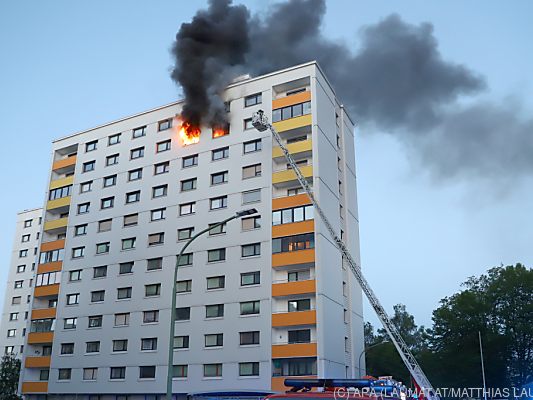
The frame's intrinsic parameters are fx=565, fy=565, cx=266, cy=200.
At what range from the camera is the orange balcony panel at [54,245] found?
5203 cm

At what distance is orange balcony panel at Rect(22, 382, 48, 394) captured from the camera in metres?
47.8

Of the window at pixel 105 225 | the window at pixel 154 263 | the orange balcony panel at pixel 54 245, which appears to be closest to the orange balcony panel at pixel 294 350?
the window at pixel 154 263

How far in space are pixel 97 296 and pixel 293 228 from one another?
1897cm

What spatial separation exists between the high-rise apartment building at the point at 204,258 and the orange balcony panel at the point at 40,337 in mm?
122

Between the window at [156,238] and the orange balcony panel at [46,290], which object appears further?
the orange balcony panel at [46,290]

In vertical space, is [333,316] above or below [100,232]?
below

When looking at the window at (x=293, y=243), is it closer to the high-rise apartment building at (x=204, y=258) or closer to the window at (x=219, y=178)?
the high-rise apartment building at (x=204, y=258)

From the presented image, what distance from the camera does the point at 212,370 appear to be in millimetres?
40281

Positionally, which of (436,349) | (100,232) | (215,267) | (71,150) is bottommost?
(436,349)

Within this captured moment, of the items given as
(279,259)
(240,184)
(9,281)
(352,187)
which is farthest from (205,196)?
(9,281)

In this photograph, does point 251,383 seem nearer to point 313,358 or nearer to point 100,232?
point 313,358

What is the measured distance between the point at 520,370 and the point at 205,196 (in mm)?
35690

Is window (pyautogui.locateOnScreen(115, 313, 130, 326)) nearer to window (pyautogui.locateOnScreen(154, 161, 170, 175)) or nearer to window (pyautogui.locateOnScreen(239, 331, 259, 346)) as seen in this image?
window (pyautogui.locateOnScreen(239, 331, 259, 346))

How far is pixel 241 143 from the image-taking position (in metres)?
45.0
